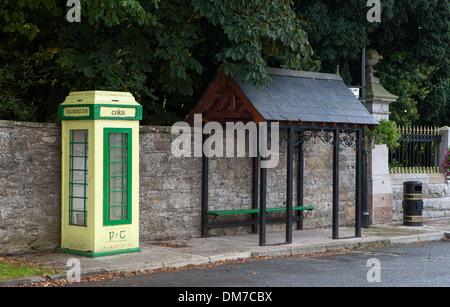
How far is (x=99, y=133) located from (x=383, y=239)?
6262 mm

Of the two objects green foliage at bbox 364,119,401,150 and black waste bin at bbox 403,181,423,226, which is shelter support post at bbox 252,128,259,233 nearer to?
green foliage at bbox 364,119,401,150

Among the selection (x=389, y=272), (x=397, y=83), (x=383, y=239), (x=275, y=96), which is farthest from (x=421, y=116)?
(x=389, y=272)

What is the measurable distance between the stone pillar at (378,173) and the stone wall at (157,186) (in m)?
0.72

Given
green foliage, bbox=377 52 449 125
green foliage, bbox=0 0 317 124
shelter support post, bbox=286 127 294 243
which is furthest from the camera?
green foliage, bbox=377 52 449 125

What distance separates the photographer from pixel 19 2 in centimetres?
1225

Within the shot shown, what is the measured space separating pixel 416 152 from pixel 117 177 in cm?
995

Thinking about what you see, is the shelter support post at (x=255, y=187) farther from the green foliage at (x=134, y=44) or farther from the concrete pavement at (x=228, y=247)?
the green foliage at (x=134, y=44)

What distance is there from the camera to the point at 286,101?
1272 cm

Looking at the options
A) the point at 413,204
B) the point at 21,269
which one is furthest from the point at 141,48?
the point at 413,204

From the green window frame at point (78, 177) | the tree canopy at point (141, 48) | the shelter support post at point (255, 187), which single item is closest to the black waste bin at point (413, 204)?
the tree canopy at point (141, 48)

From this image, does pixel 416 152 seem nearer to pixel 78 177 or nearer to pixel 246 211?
pixel 246 211

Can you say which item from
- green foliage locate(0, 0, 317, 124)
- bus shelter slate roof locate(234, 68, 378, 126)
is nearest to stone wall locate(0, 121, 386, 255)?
green foliage locate(0, 0, 317, 124)

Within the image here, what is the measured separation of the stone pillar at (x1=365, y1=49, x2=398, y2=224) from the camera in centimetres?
1675

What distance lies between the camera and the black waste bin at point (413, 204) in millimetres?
16453
